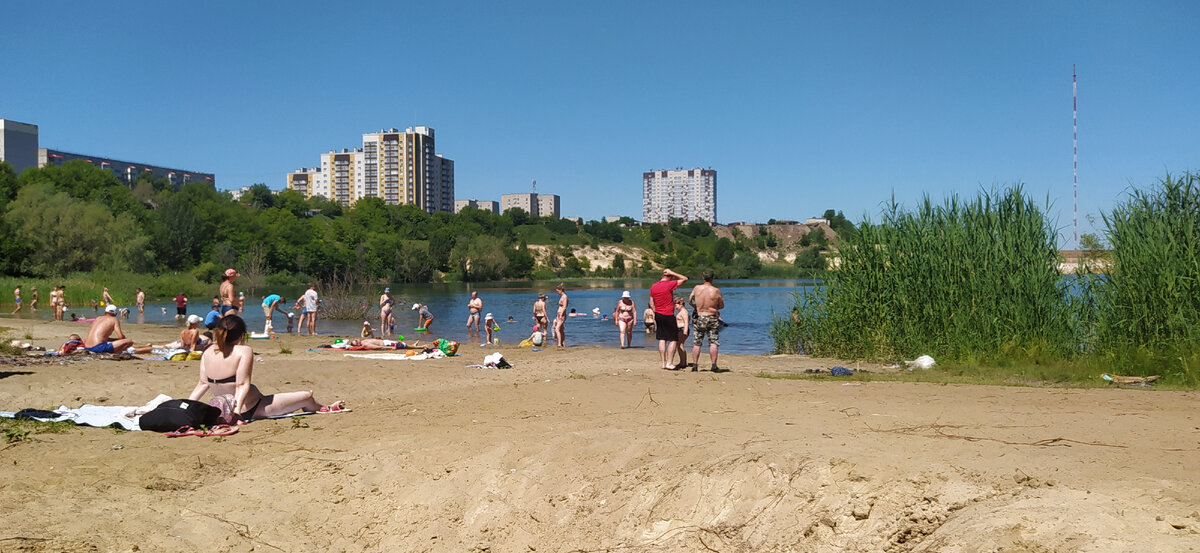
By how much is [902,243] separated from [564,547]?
1203 centimetres

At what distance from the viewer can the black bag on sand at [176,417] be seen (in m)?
7.67

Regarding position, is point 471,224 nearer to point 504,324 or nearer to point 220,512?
point 504,324

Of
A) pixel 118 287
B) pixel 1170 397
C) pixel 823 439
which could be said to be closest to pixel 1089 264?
pixel 1170 397

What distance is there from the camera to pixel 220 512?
5.89 metres

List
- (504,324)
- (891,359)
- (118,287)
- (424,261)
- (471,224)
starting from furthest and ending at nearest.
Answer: (471,224), (424,261), (118,287), (504,324), (891,359)

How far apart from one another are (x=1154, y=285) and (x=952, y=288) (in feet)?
10.2

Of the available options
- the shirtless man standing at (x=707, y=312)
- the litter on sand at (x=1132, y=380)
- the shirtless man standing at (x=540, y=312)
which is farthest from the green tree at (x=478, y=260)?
the litter on sand at (x=1132, y=380)

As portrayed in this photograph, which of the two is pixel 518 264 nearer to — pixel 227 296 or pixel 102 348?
pixel 227 296

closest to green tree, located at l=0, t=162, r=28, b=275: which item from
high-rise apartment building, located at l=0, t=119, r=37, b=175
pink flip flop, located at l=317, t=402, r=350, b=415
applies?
pink flip flop, located at l=317, t=402, r=350, b=415

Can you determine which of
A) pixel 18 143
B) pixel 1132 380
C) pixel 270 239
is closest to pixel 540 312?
pixel 1132 380

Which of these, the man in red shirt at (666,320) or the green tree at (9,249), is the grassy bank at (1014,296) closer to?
the man in red shirt at (666,320)

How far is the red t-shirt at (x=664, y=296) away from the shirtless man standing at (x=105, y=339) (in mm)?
8792

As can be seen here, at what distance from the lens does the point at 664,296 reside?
12.7 meters

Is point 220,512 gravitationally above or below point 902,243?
below
